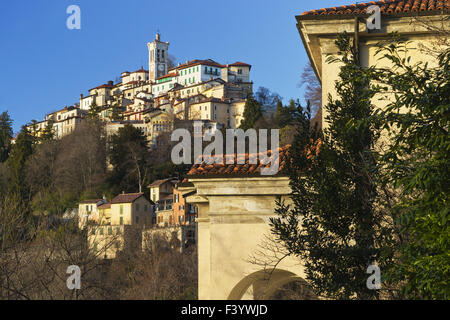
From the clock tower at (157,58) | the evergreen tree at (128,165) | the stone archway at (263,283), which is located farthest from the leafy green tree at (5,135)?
the stone archway at (263,283)

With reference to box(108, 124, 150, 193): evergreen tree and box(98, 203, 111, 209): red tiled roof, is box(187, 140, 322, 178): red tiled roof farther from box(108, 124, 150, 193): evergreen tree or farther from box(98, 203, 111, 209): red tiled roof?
box(108, 124, 150, 193): evergreen tree

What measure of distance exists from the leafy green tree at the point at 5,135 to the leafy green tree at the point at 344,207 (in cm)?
10629

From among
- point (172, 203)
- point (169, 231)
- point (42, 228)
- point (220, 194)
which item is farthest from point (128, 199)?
point (220, 194)

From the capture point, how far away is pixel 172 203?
7669 cm

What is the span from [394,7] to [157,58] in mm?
148707

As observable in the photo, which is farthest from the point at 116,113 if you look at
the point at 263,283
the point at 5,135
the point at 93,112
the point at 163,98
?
the point at 263,283

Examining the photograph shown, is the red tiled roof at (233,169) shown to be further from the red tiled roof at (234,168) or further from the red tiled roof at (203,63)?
the red tiled roof at (203,63)

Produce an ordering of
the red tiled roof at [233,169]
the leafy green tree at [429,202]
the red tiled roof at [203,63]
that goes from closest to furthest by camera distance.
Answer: the leafy green tree at [429,202] → the red tiled roof at [233,169] → the red tiled roof at [203,63]

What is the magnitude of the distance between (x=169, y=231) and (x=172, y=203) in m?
13.2

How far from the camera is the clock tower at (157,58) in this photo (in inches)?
6136

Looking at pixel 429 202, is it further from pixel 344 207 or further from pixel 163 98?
pixel 163 98

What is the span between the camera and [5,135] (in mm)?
116188

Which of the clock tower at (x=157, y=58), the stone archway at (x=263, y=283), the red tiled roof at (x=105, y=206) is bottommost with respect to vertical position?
the red tiled roof at (x=105, y=206)
